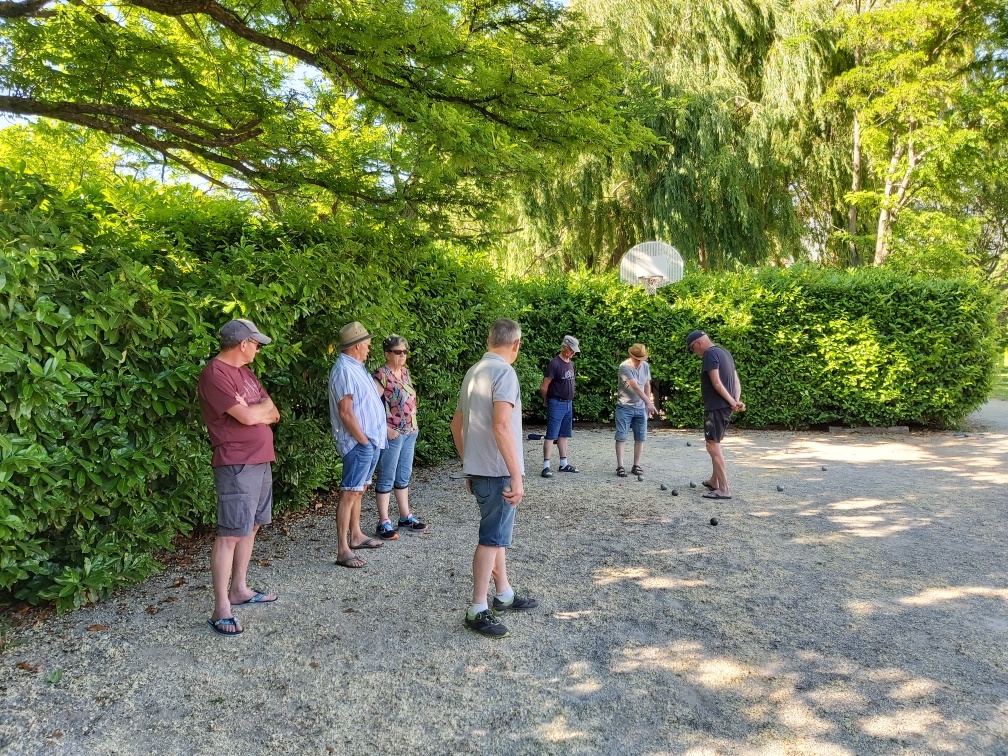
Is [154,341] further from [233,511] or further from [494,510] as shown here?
[494,510]

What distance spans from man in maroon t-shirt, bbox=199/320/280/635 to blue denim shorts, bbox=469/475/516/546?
133 centimetres

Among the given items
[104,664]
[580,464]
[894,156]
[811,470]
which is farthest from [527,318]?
[894,156]

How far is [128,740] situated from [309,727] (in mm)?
755

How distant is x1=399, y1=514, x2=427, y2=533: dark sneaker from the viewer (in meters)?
5.88

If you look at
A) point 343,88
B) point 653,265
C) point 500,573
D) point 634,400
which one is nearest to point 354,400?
point 500,573

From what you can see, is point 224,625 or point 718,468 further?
point 718,468

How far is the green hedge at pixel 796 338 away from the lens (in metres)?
11.2

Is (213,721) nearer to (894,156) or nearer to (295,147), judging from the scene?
(295,147)

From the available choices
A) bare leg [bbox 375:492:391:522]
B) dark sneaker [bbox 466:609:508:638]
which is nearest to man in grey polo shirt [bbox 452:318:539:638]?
dark sneaker [bbox 466:609:508:638]

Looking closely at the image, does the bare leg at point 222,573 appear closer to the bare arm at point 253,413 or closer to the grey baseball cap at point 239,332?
the bare arm at point 253,413

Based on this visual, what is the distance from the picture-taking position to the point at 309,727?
2.88 m

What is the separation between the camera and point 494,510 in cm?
376

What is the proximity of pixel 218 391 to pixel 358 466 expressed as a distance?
1.35m

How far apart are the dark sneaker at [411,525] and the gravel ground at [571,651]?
19 cm
